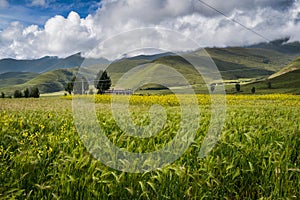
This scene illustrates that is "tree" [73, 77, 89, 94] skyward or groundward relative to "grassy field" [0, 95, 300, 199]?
skyward

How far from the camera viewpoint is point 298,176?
4516mm

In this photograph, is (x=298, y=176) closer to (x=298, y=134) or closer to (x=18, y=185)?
(x=298, y=134)

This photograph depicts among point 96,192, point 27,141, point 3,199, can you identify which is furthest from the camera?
point 27,141

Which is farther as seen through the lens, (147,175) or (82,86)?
(82,86)

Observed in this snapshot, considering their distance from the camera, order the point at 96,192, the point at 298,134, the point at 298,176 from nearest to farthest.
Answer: the point at 96,192 → the point at 298,176 → the point at 298,134

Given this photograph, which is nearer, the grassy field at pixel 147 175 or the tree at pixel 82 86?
the grassy field at pixel 147 175

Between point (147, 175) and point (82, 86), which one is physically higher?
point (82, 86)

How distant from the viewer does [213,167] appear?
4.56 meters

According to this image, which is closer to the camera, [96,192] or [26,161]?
[96,192]

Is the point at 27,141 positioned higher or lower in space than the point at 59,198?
higher

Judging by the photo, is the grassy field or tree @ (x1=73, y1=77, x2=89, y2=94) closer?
the grassy field

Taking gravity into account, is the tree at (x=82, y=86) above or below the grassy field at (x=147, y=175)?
above

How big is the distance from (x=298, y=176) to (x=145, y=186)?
7.72ft

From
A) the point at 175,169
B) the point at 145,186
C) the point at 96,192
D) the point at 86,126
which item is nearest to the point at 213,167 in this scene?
the point at 175,169
